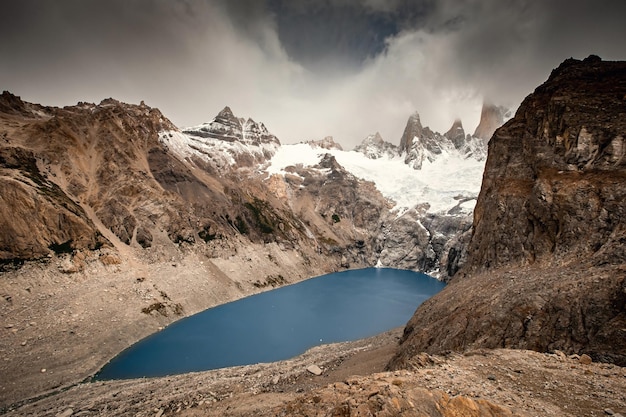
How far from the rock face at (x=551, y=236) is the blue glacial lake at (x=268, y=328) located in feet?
90.6

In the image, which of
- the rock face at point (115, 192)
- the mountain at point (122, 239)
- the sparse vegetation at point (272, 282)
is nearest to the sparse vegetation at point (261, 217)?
the rock face at point (115, 192)

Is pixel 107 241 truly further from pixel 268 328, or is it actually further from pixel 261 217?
pixel 261 217

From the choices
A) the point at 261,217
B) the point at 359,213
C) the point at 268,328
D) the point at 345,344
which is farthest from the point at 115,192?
the point at 359,213

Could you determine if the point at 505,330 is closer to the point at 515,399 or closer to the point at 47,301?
the point at 515,399

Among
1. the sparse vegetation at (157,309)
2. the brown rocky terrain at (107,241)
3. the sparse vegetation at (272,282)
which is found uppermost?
the brown rocky terrain at (107,241)

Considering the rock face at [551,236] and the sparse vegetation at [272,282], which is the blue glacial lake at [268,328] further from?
the rock face at [551,236]

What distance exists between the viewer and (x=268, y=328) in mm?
61969

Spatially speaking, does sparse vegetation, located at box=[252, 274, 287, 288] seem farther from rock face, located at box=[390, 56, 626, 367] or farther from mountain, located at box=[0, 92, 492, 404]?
rock face, located at box=[390, 56, 626, 367]

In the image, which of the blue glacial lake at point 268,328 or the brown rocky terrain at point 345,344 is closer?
the brown rocky terrain at point 345,344

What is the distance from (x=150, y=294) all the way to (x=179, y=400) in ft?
150

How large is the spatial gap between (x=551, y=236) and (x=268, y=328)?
48.9m

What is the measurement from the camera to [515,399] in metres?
10.4

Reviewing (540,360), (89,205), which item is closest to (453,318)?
→ (540,360)

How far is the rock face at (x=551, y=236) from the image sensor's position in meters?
16.5
